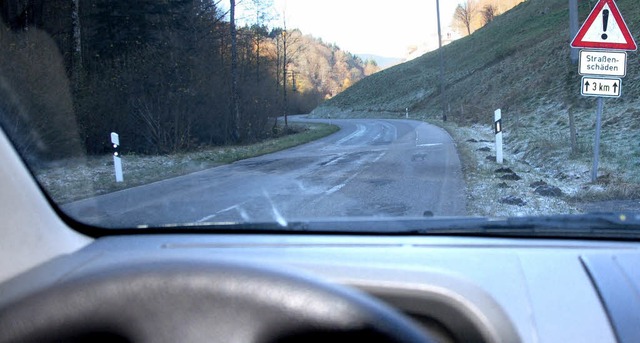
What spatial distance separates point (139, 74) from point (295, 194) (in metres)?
13.5

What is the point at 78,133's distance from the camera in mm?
16891

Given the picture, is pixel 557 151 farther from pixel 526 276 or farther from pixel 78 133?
pixel 78 133

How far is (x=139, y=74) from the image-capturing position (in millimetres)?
20938

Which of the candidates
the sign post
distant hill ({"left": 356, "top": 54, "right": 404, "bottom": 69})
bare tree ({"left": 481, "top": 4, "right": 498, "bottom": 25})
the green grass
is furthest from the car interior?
distant hill ({"left": 356, "top": 54, "right": 404, "bottom": 69})

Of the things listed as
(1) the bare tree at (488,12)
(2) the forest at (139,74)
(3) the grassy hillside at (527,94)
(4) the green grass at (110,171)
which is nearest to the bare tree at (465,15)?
(1) the bare tree at (488,12)

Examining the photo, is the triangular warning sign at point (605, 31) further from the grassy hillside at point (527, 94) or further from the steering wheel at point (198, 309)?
the steering wheel at point (198, 309)

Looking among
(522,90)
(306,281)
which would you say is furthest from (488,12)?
(306,281)

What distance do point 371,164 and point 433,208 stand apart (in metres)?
6.58

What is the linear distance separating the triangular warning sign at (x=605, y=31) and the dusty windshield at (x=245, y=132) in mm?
21

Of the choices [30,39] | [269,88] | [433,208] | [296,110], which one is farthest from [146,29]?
[296,110]

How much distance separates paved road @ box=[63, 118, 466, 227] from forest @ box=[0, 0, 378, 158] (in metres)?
4.61

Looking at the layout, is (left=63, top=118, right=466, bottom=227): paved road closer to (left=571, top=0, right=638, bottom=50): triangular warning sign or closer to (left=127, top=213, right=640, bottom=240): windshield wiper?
(left=127, top=213, right=640, bottom=240): windshield wiper

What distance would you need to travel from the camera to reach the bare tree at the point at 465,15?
105312mm

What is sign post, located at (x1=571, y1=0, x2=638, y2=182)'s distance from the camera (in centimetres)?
819
